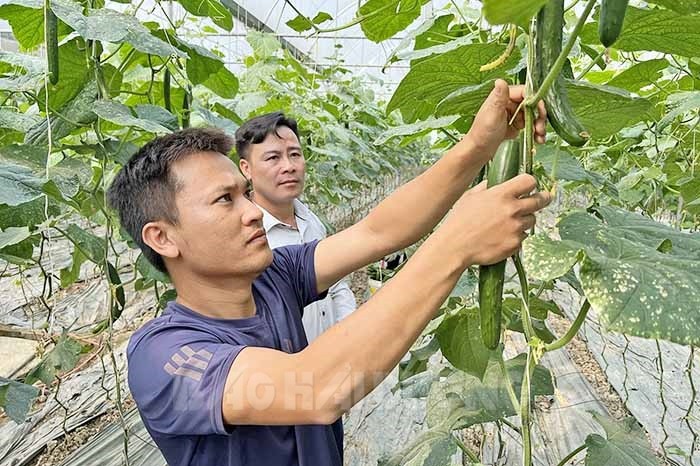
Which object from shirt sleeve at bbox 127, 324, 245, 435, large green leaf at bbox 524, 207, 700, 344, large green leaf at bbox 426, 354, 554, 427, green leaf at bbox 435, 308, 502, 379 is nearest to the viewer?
large green leaf at bbox 524, 207, 700, 344

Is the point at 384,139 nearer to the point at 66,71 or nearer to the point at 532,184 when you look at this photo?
the point at 532,184

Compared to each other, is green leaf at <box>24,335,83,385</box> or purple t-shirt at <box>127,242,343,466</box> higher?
purple t-shirt at <box>127,242,343,466</box>

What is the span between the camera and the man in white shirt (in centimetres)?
264

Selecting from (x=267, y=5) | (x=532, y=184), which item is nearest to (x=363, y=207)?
(x=267, y=5)

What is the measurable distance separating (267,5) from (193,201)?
682 centimetres

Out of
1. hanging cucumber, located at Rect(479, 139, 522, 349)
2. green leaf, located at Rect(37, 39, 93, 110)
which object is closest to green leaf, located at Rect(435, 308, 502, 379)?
hanging cucumber, located at Rect(479, 139, 522, 349)

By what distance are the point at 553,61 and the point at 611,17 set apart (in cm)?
14

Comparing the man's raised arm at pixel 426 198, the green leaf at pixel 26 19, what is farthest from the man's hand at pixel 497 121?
the green leaf at pixel 26 19

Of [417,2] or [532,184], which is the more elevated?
[417,2]

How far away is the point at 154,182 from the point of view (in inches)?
50.2

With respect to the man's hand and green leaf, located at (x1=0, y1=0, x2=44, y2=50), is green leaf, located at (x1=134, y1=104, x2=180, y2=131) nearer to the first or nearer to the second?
green leaf, located at (x1=0, y1=0, x2=44, y2=50)

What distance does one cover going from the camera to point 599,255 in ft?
2.42

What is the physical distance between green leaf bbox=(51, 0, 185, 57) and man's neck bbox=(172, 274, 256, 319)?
46cm

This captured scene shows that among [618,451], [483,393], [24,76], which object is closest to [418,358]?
[483,393]
